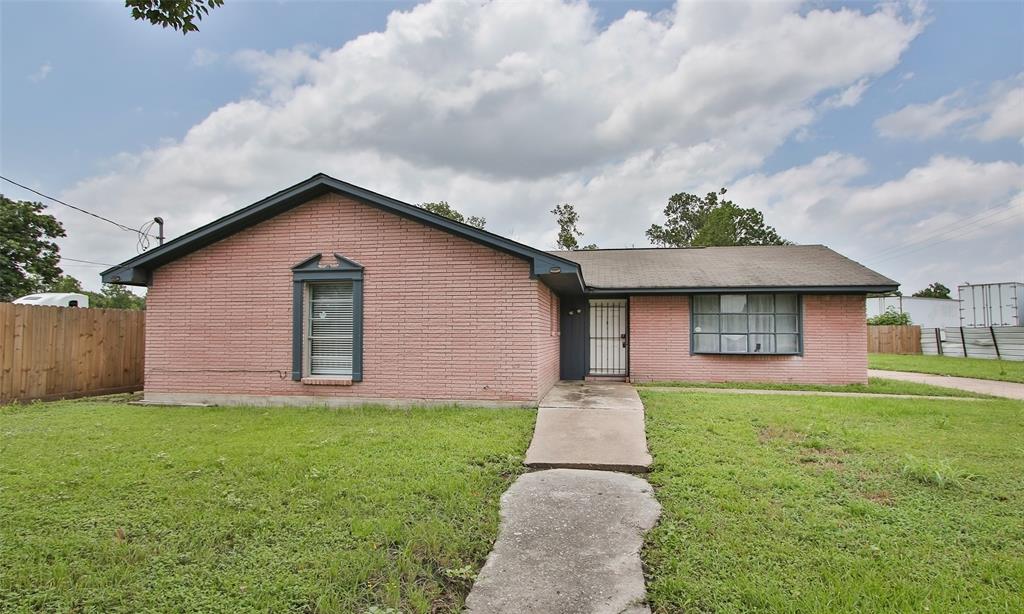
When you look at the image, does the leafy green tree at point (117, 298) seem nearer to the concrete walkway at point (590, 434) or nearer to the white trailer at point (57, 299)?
the white trailer at point (57, 299)

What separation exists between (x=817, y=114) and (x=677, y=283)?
24.0ft

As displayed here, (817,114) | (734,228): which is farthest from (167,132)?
(734,228)

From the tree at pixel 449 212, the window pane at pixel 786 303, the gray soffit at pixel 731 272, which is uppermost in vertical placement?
the tree at pixel 449 212

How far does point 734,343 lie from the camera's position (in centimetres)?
1173

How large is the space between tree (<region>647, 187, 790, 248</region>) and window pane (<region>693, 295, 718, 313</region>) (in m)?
18.8

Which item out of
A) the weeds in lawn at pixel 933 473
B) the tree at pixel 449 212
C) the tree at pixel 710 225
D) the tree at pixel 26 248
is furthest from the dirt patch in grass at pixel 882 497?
the tree at pixel 26 248

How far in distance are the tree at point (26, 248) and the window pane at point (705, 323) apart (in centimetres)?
2841

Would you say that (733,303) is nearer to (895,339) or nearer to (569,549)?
(569,549)

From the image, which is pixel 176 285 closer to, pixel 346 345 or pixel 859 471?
pixel 346 345

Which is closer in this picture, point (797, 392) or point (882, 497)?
point (882, 497)

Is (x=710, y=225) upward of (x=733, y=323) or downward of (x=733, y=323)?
upward

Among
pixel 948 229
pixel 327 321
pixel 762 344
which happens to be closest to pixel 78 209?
pixel 327 321

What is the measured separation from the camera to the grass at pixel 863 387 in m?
10.0

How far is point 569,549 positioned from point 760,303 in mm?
10187
